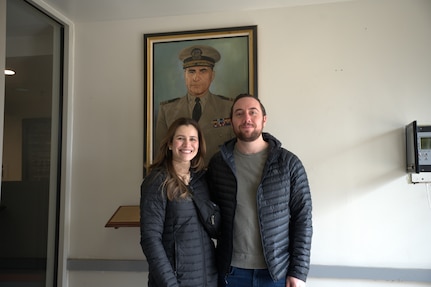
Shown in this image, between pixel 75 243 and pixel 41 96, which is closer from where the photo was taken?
pixel 41 96

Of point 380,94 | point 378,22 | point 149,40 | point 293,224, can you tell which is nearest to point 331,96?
point 380,94

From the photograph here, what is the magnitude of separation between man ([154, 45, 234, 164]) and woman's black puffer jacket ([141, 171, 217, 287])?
80cm

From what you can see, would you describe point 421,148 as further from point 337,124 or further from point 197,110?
point 197,110

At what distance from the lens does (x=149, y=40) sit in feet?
7.63

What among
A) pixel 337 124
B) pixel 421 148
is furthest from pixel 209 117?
pixel 421 148

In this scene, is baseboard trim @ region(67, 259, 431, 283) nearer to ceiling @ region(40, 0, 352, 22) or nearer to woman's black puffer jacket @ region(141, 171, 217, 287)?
woman's black puffer jacket @ region(141, 171, 217, 287)

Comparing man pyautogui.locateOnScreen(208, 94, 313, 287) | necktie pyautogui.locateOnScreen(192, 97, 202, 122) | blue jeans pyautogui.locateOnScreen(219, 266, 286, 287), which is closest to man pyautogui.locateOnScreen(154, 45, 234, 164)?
necktie pyautogui.locateOnScreen(192, 97, 202, 122)

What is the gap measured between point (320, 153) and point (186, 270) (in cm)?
119

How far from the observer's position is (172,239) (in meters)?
1.39

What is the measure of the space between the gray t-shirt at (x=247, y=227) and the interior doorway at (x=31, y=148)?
1.37 metres

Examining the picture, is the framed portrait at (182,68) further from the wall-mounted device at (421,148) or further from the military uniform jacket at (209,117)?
the wall-mounted device at (421,148)

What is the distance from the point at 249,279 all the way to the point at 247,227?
24 cm

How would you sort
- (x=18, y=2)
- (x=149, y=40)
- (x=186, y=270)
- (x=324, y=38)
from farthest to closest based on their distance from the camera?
(x=149, y=40), (x=324, y=38), (x=18, y=2), (x=186, y=270)

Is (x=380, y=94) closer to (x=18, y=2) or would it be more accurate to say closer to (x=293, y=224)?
(x=293, y=224)
